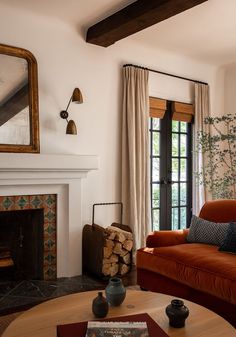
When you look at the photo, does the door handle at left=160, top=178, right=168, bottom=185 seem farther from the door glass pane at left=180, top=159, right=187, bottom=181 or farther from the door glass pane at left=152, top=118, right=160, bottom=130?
the door glass pane at left=152, top=118, right=160, bottom=130

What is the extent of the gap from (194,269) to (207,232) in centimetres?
66

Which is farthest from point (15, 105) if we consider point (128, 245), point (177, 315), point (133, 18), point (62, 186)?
point (177, 315)

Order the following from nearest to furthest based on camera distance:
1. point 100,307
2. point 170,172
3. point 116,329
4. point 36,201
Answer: point 116,329 < point 100,307 < point 36,201 < point 170,172

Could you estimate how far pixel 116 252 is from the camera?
3.55 meters

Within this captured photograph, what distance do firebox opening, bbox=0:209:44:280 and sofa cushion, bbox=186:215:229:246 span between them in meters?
1.50

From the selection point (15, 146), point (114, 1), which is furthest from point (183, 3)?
point (15, 146)

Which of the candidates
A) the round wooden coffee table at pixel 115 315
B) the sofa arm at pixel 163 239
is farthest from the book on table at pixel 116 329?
the sofa arm at pixel 163 239

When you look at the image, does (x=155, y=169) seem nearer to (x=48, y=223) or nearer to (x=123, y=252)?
(x=123, y=252)

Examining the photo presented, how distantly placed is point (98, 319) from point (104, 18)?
2.93m

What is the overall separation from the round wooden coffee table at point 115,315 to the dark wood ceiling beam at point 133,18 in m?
2.32

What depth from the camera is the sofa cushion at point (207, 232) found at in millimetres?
3096

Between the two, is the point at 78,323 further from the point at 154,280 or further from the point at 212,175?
the point at 212,175

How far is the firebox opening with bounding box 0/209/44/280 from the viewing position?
3.47 metres

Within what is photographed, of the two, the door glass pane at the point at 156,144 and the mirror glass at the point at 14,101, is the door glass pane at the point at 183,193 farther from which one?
the mirror glass at the point at 14,101
